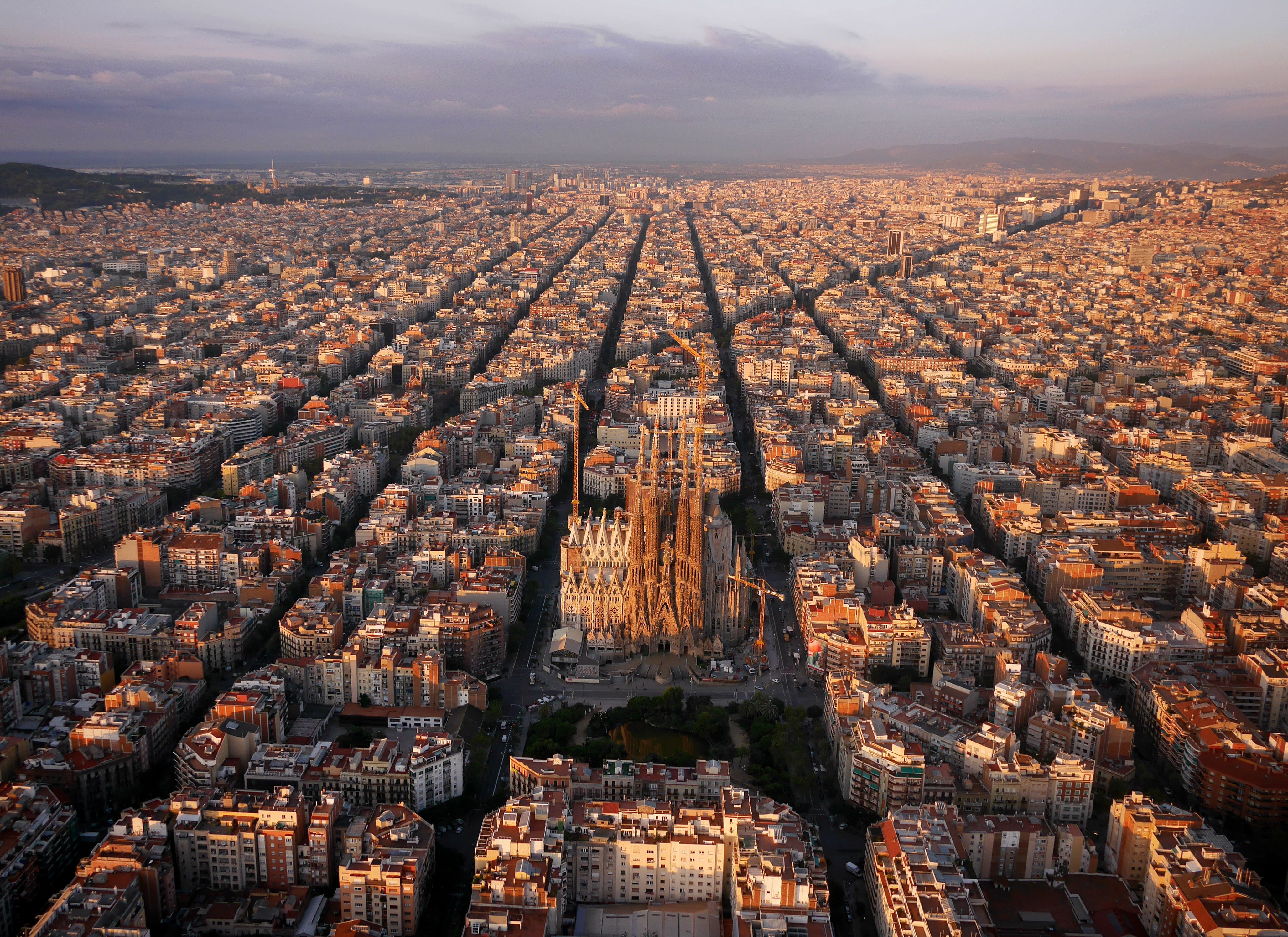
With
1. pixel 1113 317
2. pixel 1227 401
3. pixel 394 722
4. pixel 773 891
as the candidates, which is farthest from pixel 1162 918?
pixel 1113 317

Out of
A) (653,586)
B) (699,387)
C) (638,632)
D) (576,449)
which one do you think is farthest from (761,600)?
(699,387)

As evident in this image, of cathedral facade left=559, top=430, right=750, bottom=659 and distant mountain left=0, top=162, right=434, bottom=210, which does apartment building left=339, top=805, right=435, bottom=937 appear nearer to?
cathedral facade left=559, top=430, right=750, bottom=659

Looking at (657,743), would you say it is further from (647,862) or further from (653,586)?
(647,862)

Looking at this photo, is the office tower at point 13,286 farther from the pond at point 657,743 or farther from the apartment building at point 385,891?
the apartment building at point 385,891

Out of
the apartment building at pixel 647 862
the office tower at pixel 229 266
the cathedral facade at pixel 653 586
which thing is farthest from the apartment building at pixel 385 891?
the office tower at pixel 229 266

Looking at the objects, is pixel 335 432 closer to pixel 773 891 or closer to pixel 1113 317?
pixel 773 891
